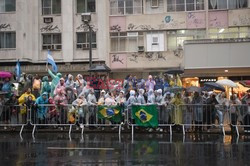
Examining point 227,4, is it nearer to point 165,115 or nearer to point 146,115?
point 165,115

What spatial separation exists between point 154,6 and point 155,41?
2.94 m

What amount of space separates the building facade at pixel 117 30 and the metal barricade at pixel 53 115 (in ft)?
50.8

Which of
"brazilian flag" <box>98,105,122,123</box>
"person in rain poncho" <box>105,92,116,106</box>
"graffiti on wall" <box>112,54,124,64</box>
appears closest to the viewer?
"brazilian flag" <box>98,105,122,123</box>

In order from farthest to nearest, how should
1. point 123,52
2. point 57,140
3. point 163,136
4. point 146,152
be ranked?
point 123,52, point 163,136, point 57,140, point 146,152

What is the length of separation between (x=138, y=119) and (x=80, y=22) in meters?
19.3

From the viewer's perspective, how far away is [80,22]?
33.8 metres

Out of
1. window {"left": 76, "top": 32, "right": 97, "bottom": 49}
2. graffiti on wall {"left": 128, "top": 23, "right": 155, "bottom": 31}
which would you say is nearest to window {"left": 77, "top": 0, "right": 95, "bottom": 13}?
window {"left": 76, "top": 32, "right": 97, "bottom": 49}

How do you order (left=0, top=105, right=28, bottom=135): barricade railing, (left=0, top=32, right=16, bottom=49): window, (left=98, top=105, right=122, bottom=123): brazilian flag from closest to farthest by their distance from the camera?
(left=98, top=105, right=122, bottom=123): brazilian flag
(left=0, top=105, right=28, bottom=135): barricade railing
(left=0, top=32, right=16, bottom=49): window

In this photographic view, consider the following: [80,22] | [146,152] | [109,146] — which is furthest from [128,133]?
[80,22]

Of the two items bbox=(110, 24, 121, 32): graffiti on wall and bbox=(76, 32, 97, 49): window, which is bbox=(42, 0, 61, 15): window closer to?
bbox=(76, 32, 97, 49): window

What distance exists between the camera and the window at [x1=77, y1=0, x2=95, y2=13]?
3403 cm

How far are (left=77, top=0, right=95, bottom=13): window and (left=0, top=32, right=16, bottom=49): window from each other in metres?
6.02

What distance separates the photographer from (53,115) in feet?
54.6

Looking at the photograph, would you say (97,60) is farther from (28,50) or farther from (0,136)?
(0,136)
